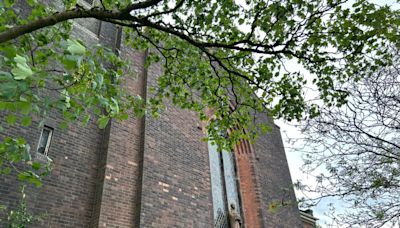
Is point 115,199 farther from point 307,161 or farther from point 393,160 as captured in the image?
point 393,160

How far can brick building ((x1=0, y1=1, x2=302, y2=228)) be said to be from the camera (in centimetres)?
631

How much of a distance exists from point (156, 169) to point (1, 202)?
336cm

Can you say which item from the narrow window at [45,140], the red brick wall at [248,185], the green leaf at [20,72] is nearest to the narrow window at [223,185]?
the red brick wall at [248,185]

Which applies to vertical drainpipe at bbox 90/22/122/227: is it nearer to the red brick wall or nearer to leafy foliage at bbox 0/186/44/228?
leafy foliage at bbox 0/186/44/228

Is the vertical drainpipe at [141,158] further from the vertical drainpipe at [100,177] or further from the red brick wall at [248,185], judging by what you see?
the red brick wall at [248,185]

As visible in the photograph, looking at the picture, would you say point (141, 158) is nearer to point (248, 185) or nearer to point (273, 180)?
point (248, 185)

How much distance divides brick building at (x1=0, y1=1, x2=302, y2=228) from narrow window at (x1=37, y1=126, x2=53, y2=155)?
0.8 inches

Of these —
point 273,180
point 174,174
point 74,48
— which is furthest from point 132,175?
point 273,180

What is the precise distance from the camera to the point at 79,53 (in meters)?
2.44

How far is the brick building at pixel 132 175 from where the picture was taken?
6.31 metres

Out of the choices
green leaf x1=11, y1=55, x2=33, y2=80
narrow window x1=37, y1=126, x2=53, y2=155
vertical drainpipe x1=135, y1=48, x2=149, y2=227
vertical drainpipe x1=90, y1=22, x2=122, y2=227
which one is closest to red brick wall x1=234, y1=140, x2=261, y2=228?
vertical drainpipe x1=135, y1=48, x2=149, y2=227

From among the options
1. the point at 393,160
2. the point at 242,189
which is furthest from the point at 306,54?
the point at 242,189

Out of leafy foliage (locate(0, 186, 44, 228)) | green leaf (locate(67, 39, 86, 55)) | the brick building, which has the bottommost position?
leafy foliage (locate(0, 186, 44, 228))

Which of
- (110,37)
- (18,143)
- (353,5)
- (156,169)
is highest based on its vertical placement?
(110,37)
